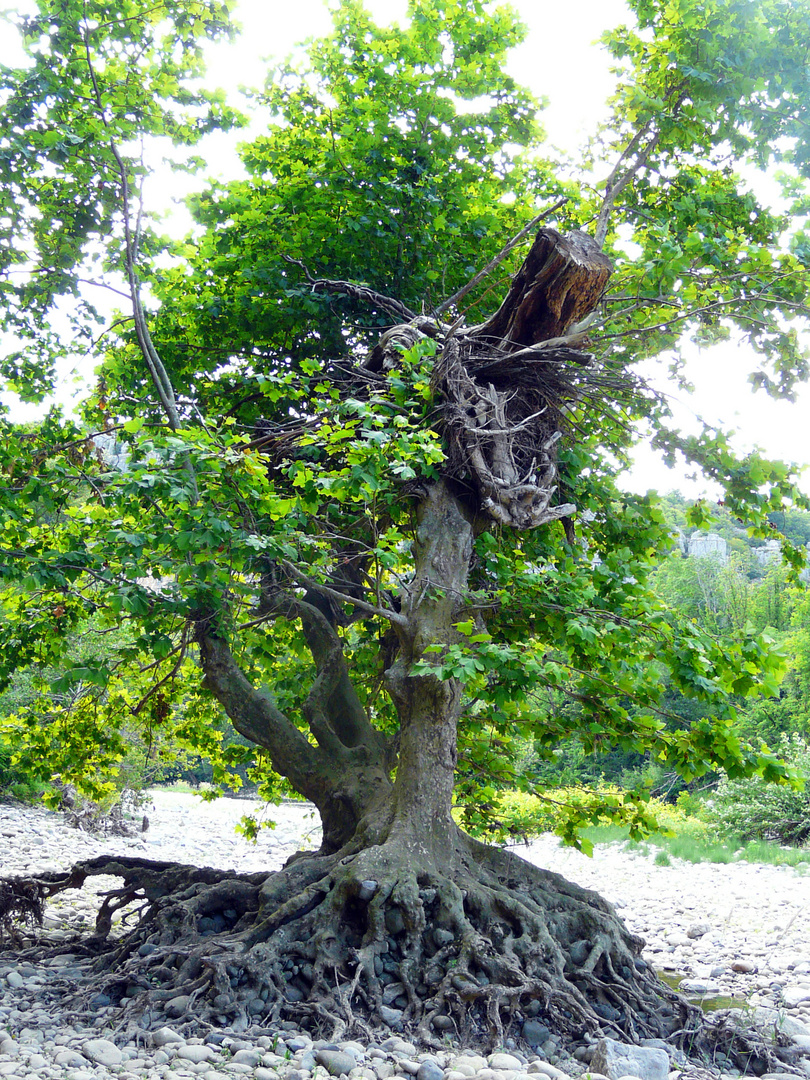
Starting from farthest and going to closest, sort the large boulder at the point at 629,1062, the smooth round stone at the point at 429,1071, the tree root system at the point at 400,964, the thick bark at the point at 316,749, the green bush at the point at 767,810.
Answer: the green bush at the point at 767,810, the thick bark at the point at 316,749, the tree root system at the point at 400,964, the large boulder at the point at 629,1062, the smooth round stone at the point at 429,1071

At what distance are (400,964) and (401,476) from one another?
299 centimetres

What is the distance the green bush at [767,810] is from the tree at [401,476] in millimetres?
14683

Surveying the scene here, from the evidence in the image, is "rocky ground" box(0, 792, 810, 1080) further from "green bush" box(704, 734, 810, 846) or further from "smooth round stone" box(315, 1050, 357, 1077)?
"green bush" box(704, 734, 810, 846)

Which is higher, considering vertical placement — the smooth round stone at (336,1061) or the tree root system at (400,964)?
the tree root system at (400,964)

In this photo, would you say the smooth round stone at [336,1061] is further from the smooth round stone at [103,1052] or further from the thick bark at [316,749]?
the thick bark at [316,749]

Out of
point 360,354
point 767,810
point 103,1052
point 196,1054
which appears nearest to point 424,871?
point 196,1054

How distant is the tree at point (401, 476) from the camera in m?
4.45

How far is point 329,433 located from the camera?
4.66 meters

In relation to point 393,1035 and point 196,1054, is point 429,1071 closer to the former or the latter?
point 393,1035

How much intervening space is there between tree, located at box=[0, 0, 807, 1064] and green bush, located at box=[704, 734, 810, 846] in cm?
1468

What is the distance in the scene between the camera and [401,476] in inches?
184

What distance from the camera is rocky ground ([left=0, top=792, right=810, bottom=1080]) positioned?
11.9 feet

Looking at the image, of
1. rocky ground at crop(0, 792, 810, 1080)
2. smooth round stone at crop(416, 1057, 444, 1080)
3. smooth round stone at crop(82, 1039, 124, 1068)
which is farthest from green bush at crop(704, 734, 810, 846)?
smooth round stone at crop(82, 1039, 124, 1068)

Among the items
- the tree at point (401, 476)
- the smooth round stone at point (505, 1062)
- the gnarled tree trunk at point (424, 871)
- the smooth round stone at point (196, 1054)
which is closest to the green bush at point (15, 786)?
the tree at point (401, 476)
